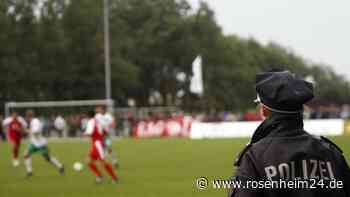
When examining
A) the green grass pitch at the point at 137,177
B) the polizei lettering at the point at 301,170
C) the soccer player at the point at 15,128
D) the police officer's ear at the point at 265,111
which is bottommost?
the green grass pitch at the point at 137,177

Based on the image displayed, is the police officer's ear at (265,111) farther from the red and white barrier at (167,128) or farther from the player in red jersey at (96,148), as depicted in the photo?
the red and white barrier at (167,128)

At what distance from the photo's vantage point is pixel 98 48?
79.6m

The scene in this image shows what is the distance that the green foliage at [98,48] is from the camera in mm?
74000

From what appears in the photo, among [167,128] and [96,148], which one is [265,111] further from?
[167,128]

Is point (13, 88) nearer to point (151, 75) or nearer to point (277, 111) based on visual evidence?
point (151, 75)

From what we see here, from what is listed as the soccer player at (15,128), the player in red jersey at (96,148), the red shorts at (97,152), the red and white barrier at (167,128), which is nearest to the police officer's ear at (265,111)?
the player in red jersey at (96,148)

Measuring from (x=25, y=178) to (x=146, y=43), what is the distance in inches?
2588

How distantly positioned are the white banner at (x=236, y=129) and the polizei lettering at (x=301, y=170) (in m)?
42.1

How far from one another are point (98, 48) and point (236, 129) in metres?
34.6

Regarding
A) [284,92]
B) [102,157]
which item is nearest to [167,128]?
[102,157]

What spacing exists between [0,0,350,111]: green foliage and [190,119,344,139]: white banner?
15.4 metres

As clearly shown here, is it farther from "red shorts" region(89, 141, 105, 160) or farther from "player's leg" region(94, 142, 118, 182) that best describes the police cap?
"red shorts" region(89, 141, 105, 160)

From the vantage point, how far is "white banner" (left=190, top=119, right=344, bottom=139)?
45.5m

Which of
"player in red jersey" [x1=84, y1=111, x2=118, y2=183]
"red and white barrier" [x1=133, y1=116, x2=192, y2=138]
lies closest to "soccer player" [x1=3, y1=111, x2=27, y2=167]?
"player in red jersey" [x1=84, y1=111, x2=118, y2=183]
